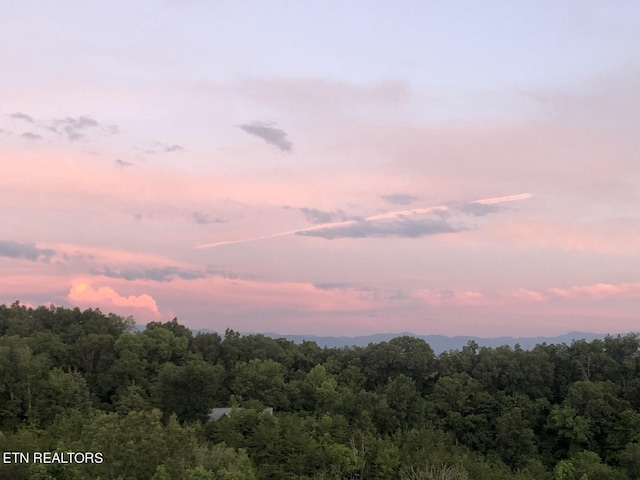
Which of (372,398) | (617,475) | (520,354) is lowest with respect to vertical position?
(617,475)

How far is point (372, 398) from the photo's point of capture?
5516 cm

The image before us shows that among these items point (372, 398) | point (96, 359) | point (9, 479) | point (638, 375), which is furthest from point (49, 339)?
point (638, 375)

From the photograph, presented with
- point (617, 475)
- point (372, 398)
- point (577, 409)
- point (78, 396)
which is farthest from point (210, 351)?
point (617, 475)

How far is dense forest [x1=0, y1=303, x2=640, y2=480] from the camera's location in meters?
38.6

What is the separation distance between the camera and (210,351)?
7200 centimetres

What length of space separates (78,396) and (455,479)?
3790 cm

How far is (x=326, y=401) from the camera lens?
193 ft

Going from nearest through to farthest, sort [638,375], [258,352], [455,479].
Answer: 1. [455,479]
2. [638,375]
3. [258,352]

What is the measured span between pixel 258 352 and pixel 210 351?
677cm

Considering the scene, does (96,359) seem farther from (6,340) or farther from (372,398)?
(372,398)

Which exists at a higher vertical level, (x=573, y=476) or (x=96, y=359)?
(x=96, y=359)

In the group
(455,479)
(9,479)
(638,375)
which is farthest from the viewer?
(638,375)

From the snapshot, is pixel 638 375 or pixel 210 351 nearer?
pixel 638 375

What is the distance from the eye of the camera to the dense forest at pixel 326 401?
38562 millimetres
